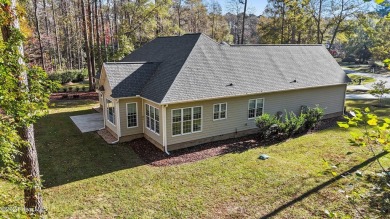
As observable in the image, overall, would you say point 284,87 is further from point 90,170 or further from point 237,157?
point 90,170

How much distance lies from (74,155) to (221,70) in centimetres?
830

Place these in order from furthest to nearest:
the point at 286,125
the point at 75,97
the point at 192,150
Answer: the point at 75,97
the point at 286,125
the point at 192,150

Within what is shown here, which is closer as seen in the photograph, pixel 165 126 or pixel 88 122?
pixel 165 126

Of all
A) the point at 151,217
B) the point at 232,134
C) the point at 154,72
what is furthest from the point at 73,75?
the point at 151,217

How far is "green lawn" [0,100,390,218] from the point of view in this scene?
318 inches

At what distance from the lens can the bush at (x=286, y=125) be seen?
13805 mm

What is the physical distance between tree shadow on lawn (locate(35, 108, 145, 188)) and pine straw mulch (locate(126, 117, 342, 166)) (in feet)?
1.79

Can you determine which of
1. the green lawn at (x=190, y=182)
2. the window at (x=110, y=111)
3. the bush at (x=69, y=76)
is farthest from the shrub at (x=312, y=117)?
the bush at (x=69, y=76)

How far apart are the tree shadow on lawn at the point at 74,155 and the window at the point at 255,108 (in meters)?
6.58

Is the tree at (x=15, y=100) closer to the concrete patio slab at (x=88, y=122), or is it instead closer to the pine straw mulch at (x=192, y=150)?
the pine straw mulch at (x=192, y=150)

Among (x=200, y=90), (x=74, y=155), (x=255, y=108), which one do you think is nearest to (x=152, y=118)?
(x=200, y=90)

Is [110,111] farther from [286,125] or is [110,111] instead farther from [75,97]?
[75,97]

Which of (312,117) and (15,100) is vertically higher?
(15,100)

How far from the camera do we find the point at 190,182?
31.7ft
